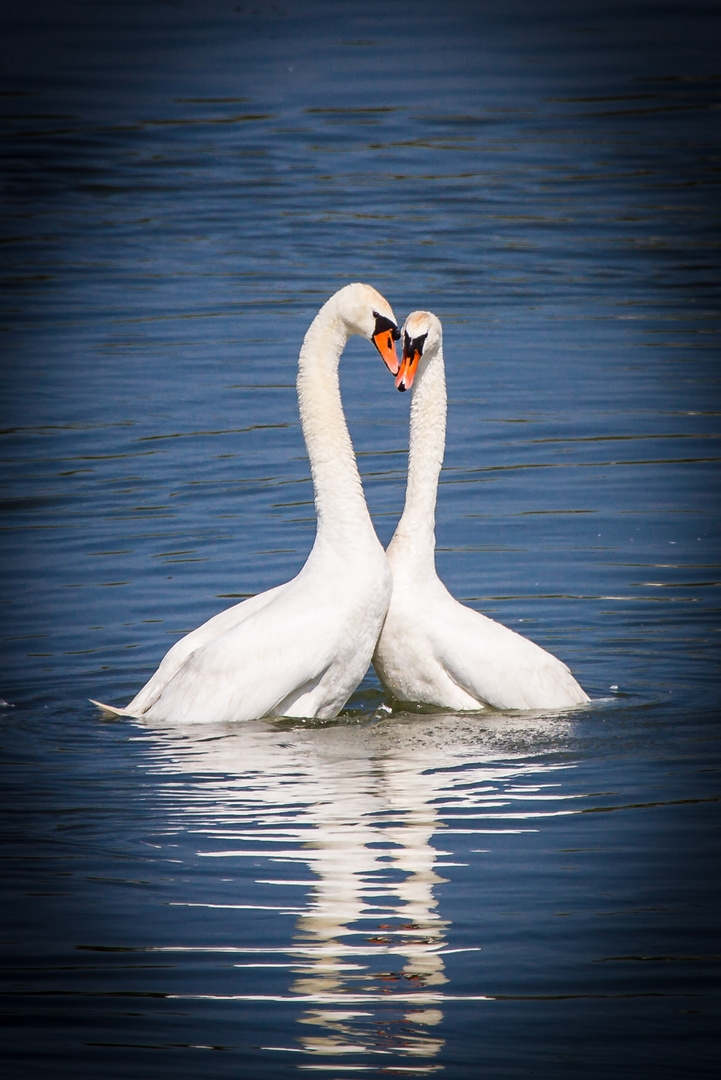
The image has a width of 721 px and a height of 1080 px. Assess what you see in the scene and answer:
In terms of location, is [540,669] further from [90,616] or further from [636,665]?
[90,616]

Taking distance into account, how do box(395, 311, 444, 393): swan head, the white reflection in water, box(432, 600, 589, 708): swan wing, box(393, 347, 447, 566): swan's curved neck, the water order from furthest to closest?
box(393, 347, 447, 566): swan's curved neck < box(395, 311, 444, 393): swan head < box(432, 600, 589, 708): swan wing < the water < the white reflection in water

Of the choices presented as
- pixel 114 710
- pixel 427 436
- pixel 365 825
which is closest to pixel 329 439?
pixel 427 436

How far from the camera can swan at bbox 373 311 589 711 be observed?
29.1 feet

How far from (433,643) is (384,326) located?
173 cm

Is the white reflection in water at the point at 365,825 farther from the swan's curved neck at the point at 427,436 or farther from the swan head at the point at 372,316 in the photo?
the swan head at the point at 372,316

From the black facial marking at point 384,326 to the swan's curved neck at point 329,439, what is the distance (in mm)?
218

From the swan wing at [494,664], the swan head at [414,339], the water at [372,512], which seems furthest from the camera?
the swan head at [414,339]

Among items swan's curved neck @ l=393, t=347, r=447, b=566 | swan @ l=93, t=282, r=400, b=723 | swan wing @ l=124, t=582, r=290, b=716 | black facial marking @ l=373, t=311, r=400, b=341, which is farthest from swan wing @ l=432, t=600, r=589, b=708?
black facial marking @ l=373, t=311, r=400, b=341

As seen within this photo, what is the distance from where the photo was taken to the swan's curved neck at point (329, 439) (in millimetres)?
8859

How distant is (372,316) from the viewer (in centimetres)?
902

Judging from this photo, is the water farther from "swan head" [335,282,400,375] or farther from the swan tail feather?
"swan head" [335,282,400,375]

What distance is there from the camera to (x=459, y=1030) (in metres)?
5.73

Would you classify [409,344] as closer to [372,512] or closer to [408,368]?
[408,368]

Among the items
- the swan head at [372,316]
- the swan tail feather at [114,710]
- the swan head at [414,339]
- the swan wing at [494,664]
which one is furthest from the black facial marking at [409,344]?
the swan tail feather at [114,710]
